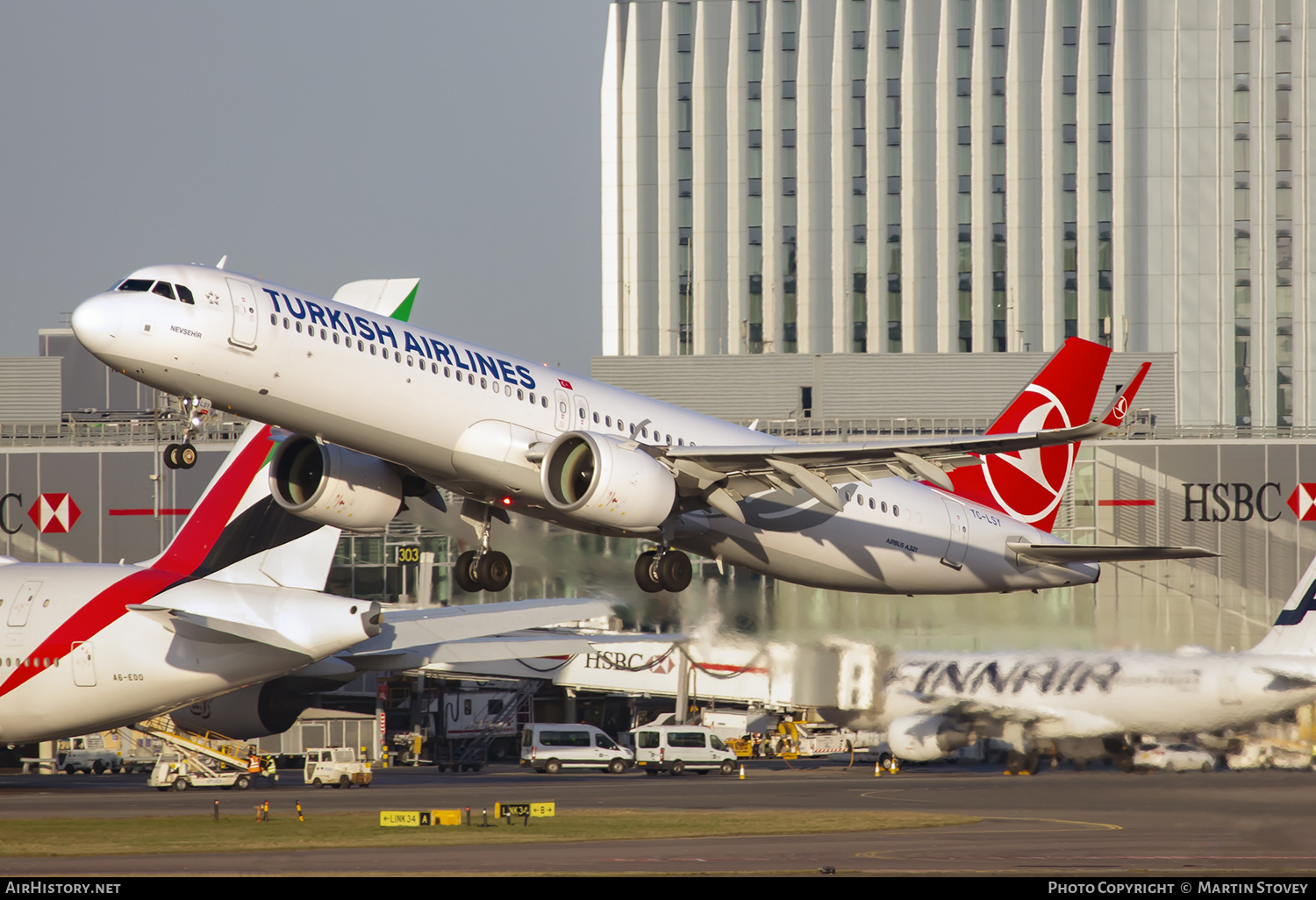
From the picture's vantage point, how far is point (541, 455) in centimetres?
2991

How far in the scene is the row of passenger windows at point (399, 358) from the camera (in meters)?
27.7

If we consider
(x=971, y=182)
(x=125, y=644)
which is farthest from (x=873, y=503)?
(x=971, y=182)

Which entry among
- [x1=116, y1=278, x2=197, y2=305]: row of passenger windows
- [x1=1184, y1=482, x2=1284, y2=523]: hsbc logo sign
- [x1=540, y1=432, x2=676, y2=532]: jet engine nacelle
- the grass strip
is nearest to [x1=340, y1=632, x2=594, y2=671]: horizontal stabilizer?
the grass strip

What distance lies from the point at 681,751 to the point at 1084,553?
26.0 metres

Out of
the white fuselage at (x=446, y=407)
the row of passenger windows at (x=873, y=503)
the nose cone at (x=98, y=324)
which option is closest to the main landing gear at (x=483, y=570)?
the white fuselage at (x=446, y=407)

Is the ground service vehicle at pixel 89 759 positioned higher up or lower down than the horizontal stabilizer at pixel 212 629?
lower down

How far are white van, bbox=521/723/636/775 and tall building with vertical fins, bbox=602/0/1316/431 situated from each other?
57178 millimetres

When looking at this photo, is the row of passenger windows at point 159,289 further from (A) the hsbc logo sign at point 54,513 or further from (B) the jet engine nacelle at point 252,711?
(A) the hsbc logo sign at point 54,513

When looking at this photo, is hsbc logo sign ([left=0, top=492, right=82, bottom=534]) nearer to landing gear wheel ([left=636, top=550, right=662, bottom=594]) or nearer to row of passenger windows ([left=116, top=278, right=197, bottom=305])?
landing gear wheel ([left=636, top=550, right=662, bottom=594])

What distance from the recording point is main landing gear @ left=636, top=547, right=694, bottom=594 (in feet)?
107

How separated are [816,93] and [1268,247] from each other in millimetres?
37048

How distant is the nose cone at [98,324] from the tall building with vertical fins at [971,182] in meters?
90.0

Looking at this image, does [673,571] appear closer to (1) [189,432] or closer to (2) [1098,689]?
(1) [189,432]
